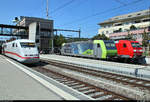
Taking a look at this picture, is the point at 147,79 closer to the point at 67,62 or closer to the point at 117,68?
the point at 117,68

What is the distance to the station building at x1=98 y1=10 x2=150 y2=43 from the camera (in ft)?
137

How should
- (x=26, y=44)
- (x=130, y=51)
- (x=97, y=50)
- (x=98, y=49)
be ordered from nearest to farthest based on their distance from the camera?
(x=26, y=44), (x=130, y=51), (x=98, y=49), (x=97, y=50)

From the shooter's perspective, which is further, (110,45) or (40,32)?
(40,32)

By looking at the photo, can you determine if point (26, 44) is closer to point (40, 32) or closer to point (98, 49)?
point (98, 49)

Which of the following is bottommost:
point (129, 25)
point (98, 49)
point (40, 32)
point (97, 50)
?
point (97, 50)

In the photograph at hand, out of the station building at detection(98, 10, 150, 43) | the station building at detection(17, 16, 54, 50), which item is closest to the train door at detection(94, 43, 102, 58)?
the station building at detection(17, 16, 54, 50)

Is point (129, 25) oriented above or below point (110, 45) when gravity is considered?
above

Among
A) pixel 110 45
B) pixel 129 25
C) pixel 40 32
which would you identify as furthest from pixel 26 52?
pixel 129 25

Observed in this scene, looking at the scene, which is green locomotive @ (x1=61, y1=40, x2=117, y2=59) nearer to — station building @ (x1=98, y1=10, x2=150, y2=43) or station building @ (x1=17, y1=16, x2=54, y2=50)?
station building @ (x1=17, y1=16, x2=54, y2=50)

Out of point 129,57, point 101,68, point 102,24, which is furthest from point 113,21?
point 101,68

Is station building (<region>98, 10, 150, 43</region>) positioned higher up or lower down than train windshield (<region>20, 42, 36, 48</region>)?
higher up

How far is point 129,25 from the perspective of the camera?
168 ft

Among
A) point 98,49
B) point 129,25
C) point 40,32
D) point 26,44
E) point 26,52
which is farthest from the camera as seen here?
point 129,25

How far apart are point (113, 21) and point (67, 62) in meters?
46.2
